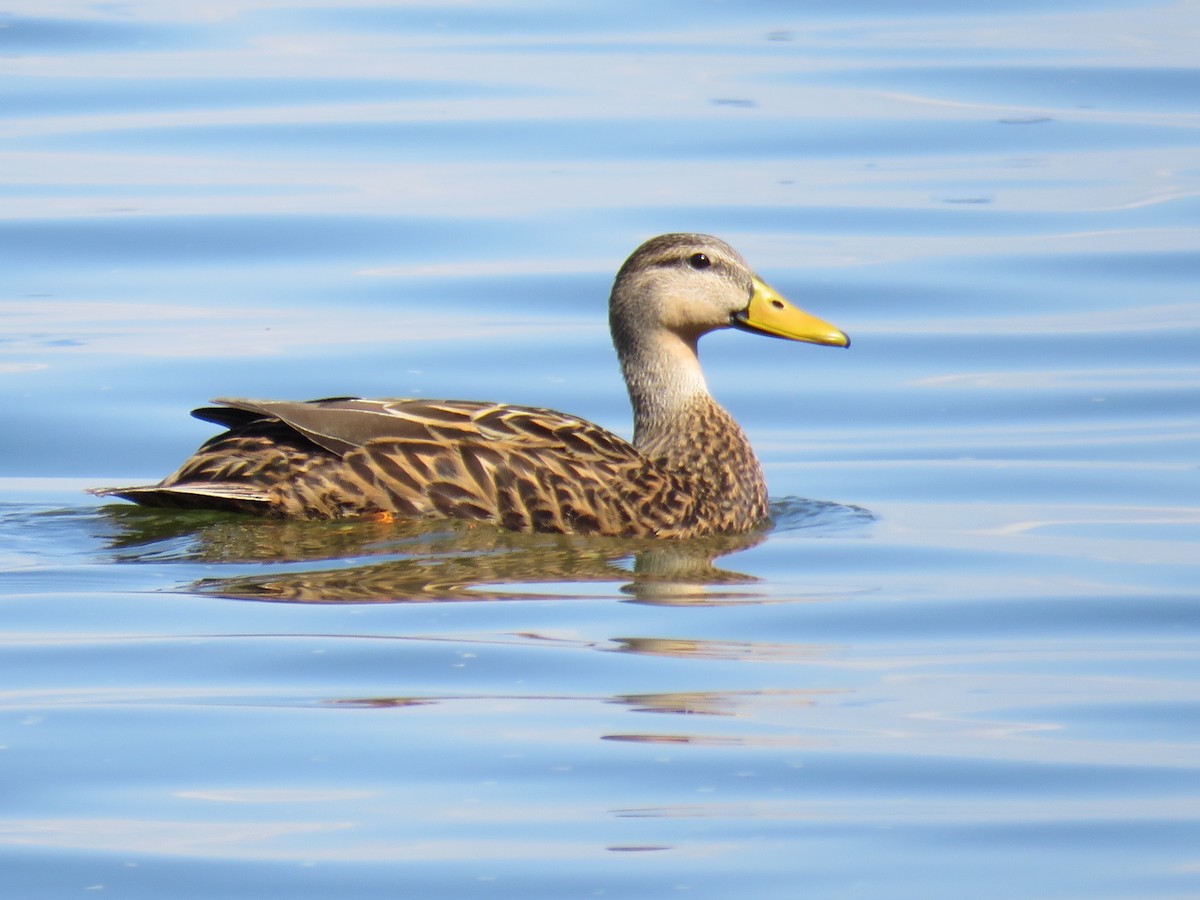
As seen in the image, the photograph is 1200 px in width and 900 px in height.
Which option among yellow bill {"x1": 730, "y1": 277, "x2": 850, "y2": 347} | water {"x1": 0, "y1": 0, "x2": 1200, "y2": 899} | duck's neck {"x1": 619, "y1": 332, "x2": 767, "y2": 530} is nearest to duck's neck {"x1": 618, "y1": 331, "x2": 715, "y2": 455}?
duck's neck {"x1": 619, "y1": 332, "x2": 767, "y2": 530}

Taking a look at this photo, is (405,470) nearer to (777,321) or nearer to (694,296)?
(694,296)

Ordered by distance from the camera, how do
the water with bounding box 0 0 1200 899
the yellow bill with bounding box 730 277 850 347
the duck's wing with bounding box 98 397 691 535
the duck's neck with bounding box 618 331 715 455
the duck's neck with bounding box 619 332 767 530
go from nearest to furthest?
the water with bounding box 0 0 1200 899 < the duck's wing with bounding box 98 397 691 535 < the duck's neck with bounding box 619 332 767 530 < the duck's neck with bounding box 618 331 715 455 < the yellow bill with bounding box 730 277 850 347

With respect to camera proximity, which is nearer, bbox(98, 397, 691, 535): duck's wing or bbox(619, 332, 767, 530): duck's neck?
bbox(98, 397, 691, 535): duck's wing

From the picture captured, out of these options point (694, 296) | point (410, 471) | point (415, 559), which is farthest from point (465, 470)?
point (694, 296)

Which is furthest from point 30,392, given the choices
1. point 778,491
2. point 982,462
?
point 982,462

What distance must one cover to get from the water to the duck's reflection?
3 cm

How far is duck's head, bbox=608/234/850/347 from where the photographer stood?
410 inches

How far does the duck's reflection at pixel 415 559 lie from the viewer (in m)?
8.52

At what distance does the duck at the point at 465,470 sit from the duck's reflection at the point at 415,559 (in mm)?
73

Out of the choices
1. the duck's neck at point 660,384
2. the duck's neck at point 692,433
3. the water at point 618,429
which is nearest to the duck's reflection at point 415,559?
the water at point 618,429

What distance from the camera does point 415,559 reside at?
29.5 ft

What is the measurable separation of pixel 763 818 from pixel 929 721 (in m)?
0.99

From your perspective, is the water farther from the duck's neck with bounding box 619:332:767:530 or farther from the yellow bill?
the yellow bill

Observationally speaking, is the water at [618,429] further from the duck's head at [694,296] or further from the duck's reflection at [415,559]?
the duck's head at [694,296]
